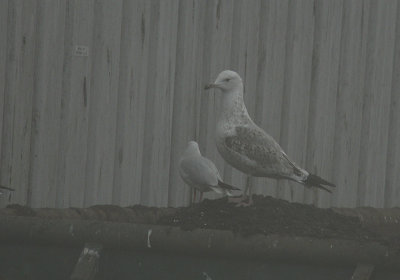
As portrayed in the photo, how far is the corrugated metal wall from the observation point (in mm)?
5824

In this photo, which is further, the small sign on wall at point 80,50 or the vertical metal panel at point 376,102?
the vertical metal panel at point 376,102

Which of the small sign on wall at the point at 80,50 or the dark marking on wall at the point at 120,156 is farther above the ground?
the small sign on wall at the point at 80,50

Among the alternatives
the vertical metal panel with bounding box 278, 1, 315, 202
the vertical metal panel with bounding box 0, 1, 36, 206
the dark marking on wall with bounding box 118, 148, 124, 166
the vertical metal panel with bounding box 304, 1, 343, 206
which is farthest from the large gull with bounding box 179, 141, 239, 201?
the vertical metal panel with bounding box 304, 1, 343, 206

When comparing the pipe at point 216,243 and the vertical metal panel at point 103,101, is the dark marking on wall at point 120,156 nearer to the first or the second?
the vertical metal panel at point 103,101

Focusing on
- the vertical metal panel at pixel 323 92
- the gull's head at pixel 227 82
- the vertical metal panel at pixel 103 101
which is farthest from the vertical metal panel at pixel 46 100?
the vertical metal panel at pixel 323 92

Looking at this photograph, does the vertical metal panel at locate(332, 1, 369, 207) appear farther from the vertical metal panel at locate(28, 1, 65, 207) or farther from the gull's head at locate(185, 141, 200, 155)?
the vertical metal panel at locate(28, 1, 65, 207)

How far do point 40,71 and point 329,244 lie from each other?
2.95 meters

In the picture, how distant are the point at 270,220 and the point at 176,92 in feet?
9.06

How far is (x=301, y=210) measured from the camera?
3867mm

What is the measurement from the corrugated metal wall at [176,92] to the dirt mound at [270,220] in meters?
2.10

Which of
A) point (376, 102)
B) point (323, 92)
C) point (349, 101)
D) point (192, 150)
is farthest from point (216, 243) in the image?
point (376, 102)

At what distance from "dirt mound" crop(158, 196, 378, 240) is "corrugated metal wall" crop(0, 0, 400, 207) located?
2097mm

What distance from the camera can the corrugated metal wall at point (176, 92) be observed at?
582 cm

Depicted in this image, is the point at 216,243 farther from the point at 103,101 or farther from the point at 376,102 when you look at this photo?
the point at 376,102
